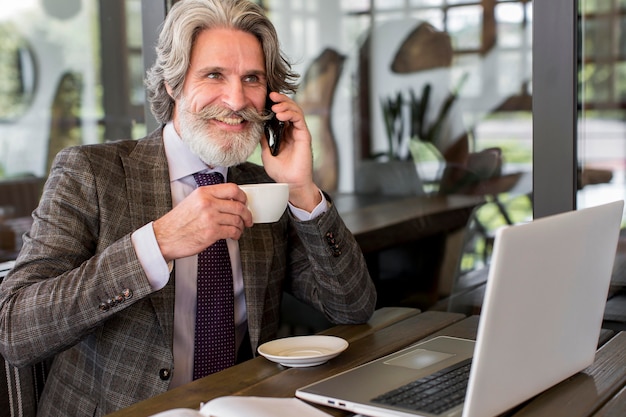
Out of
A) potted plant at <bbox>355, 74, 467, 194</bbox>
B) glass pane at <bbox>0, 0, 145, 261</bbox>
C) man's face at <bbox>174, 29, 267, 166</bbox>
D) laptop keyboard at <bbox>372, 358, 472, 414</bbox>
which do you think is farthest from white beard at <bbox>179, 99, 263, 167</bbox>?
glass pane at <bbox>0, 0, 145, 261</bbox>

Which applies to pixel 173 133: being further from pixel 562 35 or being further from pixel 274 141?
pixel 562 35

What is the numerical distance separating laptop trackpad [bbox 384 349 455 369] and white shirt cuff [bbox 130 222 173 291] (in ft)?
1.40

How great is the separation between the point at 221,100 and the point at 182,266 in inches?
14.5

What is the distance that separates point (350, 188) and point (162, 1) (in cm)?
144

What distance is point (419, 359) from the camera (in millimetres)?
1381

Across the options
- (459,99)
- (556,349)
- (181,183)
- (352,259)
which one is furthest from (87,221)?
(459,99)

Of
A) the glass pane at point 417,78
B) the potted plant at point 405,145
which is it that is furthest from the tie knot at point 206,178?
the potted plant at point 405,145

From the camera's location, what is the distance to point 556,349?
3.95 ft

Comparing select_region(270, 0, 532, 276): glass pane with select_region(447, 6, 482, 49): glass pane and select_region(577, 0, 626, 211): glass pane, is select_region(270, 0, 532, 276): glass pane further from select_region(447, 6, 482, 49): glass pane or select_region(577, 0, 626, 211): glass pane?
select_region(577, 0, 626, 211): glass pane

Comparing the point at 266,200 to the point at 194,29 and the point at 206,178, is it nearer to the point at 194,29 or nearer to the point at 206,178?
the point at 206,178

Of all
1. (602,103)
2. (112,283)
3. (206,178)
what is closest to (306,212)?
(206,178)

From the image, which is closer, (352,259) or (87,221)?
(87,221)

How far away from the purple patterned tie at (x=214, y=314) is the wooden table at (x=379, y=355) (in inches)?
9.0

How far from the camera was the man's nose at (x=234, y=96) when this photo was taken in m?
1.74
